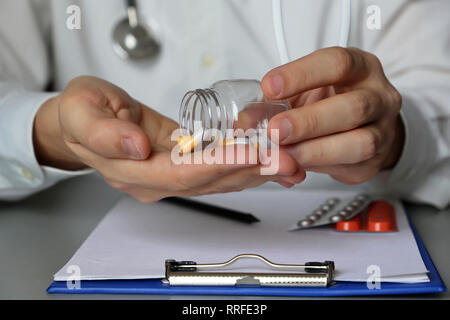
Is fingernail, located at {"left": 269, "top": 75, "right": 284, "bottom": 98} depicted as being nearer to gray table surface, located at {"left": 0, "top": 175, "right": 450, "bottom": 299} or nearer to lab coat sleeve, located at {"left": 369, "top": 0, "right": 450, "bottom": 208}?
gray table surface, located at {"left": 0, "top": 175, "right": 450, "bottom": 299}

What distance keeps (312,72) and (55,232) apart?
1.10ft

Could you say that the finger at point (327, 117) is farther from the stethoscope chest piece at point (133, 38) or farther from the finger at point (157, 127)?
the stethoscope chest piece at point (133, 38)

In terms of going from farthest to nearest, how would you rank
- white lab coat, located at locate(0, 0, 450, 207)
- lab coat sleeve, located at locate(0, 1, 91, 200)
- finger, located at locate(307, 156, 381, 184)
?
1. white lab coat, located at locate(0, 0, 450, 207)
2. lab coat sleeve, located at locate(0, 1, 91, 200)
3. finger, located at locate(307, 156, 381, 184)

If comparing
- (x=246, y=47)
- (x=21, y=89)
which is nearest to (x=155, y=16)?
(x=246, y=47)

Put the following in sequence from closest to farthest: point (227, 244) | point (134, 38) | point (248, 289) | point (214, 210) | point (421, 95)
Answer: point (248, 289) → point (227, 244) → point (214, 210) → point (421, 95) → point (134, 38)

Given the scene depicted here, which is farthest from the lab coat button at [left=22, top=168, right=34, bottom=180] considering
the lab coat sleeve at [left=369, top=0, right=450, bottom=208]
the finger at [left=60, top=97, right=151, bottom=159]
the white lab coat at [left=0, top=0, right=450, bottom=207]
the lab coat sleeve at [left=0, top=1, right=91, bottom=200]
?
the lab coat sleeve at [left=369, top=0, right=450, bottom=208]

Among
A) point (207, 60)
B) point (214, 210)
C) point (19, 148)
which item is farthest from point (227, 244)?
point (207, 60)

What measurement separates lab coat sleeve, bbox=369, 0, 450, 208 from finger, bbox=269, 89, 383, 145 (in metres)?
0.23

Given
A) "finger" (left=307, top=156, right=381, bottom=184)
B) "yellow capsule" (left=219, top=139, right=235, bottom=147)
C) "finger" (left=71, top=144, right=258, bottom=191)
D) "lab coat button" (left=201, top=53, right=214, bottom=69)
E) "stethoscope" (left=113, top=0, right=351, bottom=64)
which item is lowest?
"finger" (left=307, top=156, right=381, bottom=184)

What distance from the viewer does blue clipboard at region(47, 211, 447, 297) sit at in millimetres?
459

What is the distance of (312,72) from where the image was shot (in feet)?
1.74

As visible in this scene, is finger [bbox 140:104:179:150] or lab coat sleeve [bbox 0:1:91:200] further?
lab coat sleeve [bbox 0:1:91:200]

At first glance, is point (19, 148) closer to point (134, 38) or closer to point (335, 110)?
point (134, 38)

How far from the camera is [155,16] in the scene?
99 cm
